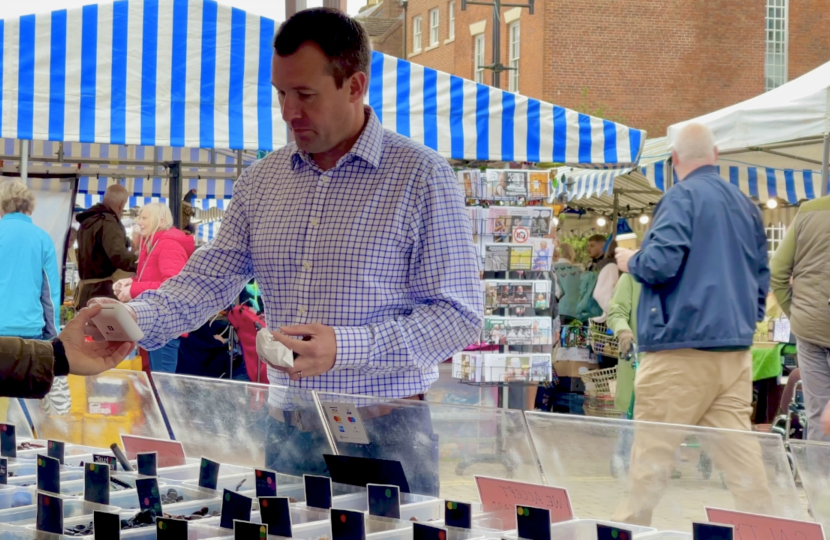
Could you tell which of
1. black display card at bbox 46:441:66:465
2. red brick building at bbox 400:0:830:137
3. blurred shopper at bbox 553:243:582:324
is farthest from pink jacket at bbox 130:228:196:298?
red brick building at bbox 400:0:830:137

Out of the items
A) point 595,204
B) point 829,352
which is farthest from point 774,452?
point 595,204

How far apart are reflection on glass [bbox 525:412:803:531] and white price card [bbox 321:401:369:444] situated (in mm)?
361

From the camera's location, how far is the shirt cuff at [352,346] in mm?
2232

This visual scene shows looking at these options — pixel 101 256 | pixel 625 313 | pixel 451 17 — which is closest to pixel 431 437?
pixel 625 313

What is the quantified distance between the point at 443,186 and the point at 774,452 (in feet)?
3.05

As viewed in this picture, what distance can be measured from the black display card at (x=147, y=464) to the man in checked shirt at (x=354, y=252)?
256 mm

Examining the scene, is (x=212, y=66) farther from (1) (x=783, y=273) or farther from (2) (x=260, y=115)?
(1) (x=783, y=273)

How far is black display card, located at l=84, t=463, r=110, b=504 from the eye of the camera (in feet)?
6.92

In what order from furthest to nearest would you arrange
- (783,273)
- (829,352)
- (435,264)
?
1. (783,273)
2. (829,352)
3. (435,264)

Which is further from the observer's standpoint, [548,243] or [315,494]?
[548,243]

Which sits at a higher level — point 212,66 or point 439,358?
point 212,66

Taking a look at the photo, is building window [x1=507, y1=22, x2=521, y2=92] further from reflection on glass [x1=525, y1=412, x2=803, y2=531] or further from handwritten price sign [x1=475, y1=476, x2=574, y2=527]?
handwritten price sign [x1=475, y1=476, x2=574, y2=527]

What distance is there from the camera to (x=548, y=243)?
7070 millimetres

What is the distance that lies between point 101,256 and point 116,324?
19.4ft
